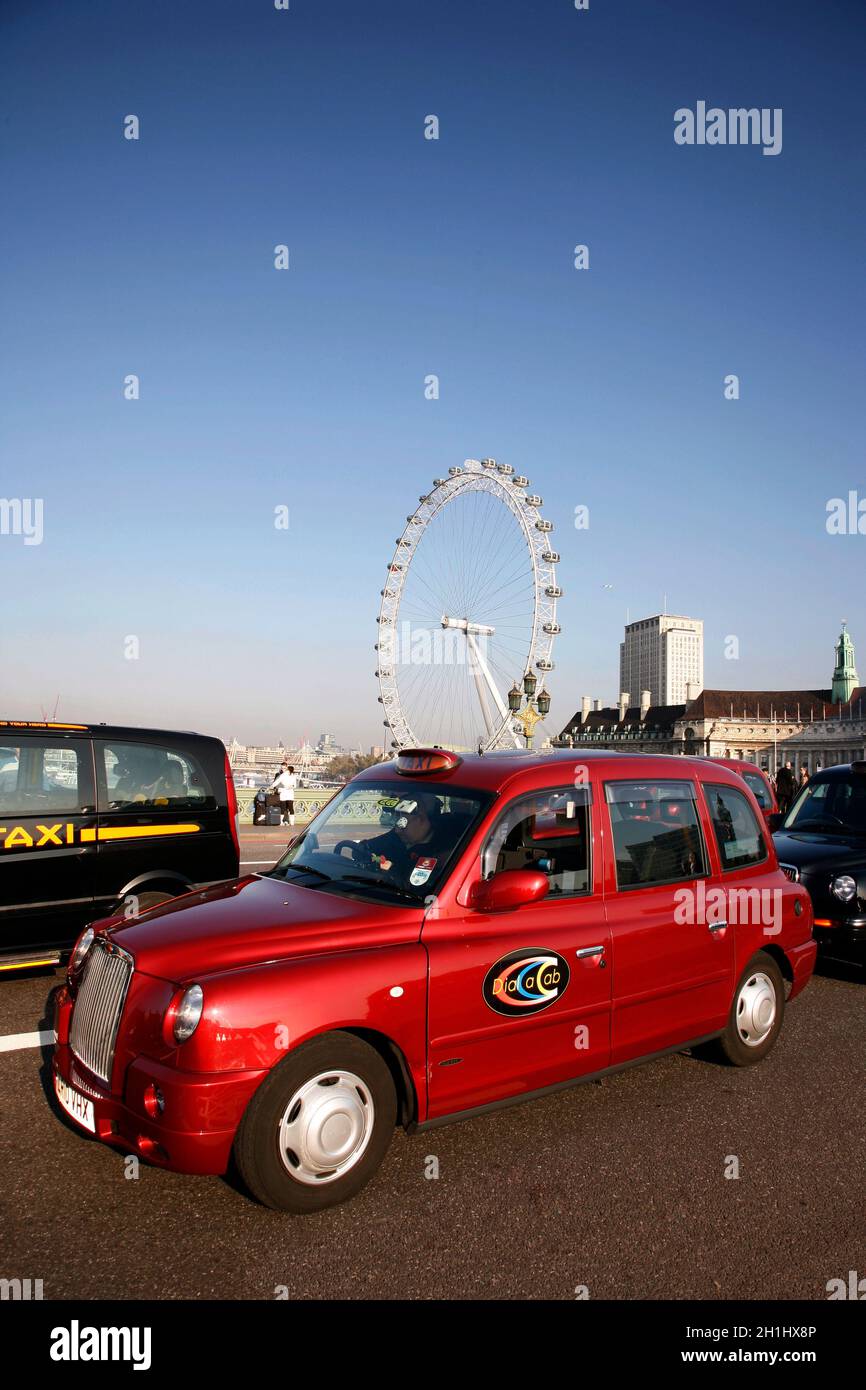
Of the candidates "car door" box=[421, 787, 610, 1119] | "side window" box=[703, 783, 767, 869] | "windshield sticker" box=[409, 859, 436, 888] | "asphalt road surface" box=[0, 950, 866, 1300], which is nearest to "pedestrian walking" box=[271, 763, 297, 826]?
"asphalt road surface" box=[0, 950, 866, 1300]

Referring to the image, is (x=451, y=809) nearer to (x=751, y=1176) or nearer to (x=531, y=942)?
(x=531, y=942)

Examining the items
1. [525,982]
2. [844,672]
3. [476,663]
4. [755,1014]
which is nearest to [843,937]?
[755,1014]

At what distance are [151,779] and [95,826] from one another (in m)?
0.65

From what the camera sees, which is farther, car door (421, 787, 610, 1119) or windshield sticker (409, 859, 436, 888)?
windshield sticker (409, 859, 436, 888)

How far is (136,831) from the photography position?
7363 millimetres

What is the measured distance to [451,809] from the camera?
14.9 ft

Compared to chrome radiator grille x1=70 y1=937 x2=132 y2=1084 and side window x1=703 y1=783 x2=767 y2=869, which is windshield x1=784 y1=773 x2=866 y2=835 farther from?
chrome radiator grille x1=70 y1=937 x2=132 y2=1084

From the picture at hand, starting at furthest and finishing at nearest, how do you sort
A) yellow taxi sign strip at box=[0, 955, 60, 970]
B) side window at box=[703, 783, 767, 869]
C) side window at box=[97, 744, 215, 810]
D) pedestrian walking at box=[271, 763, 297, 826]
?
pedestrian walking at box=[271, 763, 297, 826] < side window at box=[97, 744, 215, 810] < yellow taxi sign strip at box=[0, 955, 60, 970] < side window at box=[703, 783, 767, 869]

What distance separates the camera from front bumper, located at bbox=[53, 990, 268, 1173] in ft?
11.0

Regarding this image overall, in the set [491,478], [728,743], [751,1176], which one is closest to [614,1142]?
[751,1176]

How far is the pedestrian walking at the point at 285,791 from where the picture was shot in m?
23.7

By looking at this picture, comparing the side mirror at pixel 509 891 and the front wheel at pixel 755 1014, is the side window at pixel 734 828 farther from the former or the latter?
the side mirror at pixel 509 891

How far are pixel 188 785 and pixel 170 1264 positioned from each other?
4915 mm
